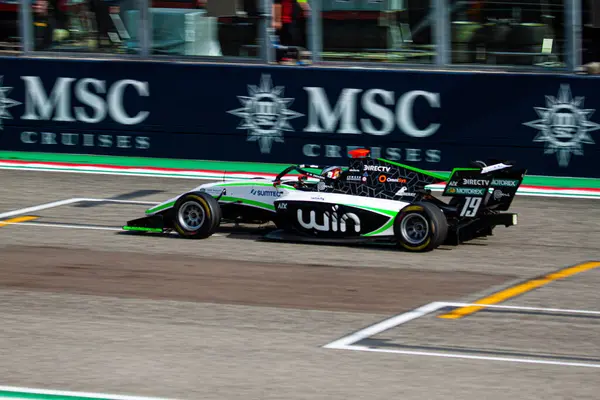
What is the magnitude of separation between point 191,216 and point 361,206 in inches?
79.5

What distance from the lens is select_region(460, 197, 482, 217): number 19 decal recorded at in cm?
1182

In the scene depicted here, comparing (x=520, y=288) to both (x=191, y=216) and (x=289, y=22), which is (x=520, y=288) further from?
(x=289, y=22)

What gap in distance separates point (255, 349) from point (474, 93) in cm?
921

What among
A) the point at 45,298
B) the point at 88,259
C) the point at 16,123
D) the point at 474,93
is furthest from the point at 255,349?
the point at 16,123

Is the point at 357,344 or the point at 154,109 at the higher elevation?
the point at 154,109

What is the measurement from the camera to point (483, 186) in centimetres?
1176

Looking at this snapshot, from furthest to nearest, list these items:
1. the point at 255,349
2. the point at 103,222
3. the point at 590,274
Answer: the point at 103,222
the point at 590,274
the point at 255,349

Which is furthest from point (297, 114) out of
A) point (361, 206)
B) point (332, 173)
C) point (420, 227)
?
point (420, 227)

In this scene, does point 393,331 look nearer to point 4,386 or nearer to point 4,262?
point 4,386

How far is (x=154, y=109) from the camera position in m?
18.2

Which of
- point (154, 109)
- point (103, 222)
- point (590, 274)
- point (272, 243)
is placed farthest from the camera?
point (154, 109)

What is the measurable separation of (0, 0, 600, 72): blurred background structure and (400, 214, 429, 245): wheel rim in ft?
18.1

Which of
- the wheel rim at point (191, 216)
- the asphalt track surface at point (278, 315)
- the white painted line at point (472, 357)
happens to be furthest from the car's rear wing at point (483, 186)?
the white painted line at point (472, 357)

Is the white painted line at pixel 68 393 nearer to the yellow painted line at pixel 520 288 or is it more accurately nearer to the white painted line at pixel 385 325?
the white painted line at pixel 385 325
